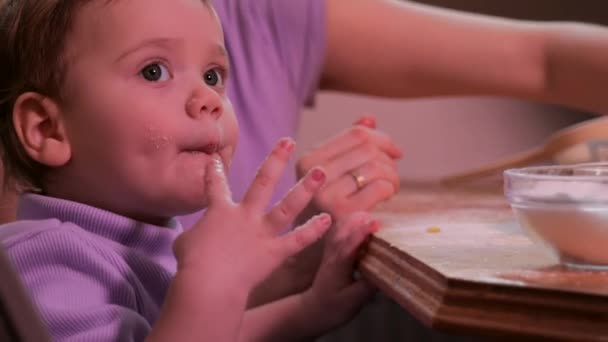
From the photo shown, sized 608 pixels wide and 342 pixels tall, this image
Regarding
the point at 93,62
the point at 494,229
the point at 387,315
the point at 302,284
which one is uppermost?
the point at 93,62

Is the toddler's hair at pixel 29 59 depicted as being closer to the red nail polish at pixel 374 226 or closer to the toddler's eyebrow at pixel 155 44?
the toddler's eyebrow at pixel 155 44

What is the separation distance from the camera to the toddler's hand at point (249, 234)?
2.60 feet

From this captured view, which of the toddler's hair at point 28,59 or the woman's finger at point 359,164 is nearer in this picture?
the toddler's hair at point 28,59

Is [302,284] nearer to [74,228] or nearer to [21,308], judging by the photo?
[74,228]

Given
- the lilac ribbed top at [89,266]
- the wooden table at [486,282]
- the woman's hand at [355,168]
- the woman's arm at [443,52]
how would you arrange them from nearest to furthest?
the wooden table at [486,282], the lilac ribbed top at [89,266], the woman's hand at [355,168], the woman's arm at [443,52]

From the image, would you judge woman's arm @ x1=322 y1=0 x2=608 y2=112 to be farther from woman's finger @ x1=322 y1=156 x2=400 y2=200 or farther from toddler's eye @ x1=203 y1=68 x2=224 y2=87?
toddler's eye @ x1=203 y1=68 x2=224 y2=87

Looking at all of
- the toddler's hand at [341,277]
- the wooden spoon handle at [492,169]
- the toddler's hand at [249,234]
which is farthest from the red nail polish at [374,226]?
the wooden spoon handle at [492,169]

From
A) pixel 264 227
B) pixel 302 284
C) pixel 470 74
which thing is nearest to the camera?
pixel 264 227

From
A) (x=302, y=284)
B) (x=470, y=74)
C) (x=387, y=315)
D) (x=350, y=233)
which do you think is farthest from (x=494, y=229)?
(x=470, y=74)

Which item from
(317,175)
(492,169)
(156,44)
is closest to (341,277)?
(317,175)

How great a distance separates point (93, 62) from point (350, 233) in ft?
0.98

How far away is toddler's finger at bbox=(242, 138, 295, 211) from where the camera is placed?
0.81m

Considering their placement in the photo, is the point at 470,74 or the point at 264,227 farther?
the point at 470,74

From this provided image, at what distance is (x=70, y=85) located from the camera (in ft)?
2.93
